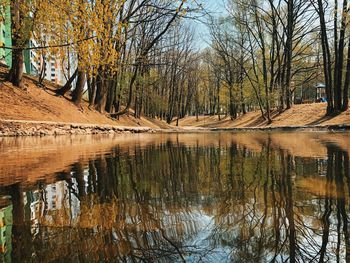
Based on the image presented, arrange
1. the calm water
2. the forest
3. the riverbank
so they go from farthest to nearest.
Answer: the riverbank
the forest
the calm water

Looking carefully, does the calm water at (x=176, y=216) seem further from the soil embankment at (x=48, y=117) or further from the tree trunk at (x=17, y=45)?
the tree trunk at (x=17, y=45)

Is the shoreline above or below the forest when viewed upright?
below

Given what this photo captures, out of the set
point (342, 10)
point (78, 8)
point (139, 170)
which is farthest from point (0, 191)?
point (342, 10)

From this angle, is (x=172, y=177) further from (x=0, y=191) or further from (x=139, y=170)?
(x=0, y=191)

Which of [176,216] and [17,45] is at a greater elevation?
[17,45]

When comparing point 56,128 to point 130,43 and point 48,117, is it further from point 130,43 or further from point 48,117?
point 130,43

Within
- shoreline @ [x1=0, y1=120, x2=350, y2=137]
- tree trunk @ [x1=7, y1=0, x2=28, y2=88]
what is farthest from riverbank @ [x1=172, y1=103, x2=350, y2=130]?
tree trunk @ [x1=7, y1=0, x2=28, y2=88]

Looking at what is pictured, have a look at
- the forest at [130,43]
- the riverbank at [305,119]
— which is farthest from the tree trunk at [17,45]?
the riverbank at [305,119]

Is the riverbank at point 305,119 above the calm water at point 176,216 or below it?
above

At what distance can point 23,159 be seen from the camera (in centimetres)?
730

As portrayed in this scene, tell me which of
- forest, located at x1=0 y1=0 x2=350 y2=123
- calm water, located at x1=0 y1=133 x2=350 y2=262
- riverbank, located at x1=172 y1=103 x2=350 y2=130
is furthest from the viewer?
riverbank, located at x1=172 y1=103 x2=350 y2=130

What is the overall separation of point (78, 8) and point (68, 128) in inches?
331

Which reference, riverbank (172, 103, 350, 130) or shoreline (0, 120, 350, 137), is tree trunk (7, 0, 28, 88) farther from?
riverbank (172, 103, 350, 130)

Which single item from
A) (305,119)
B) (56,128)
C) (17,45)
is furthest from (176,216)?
(305,119)
